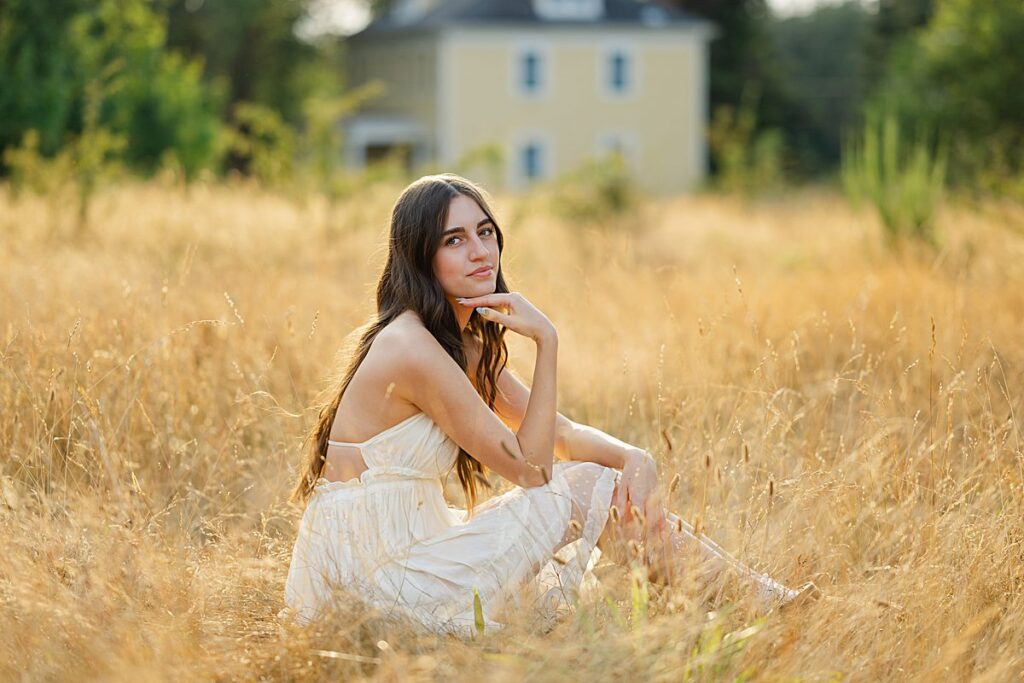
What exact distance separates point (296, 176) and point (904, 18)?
31.5m

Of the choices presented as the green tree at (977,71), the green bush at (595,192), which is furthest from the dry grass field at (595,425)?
the green tree at (977,71)

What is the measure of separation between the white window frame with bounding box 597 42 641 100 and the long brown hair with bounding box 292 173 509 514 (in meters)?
32.9

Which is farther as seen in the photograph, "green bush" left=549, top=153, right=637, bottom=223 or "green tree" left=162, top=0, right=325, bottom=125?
"green tree" left=162, top=0, right=325, bottom=125

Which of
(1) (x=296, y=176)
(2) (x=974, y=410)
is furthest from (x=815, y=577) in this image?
(1) (x=296, y=176)

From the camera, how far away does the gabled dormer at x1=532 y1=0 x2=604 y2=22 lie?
115 ft

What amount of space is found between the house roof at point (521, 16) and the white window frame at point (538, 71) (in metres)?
0.66

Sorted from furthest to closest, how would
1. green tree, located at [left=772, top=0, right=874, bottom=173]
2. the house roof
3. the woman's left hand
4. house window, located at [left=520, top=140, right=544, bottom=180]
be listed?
green tree, located at [left=772, top=0, right=874, bottom=173]
house window, located at [left=520, top=140, right=544, bottom=180]
the house roof
the woman's left hand

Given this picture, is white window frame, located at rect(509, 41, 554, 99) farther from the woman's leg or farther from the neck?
the woman's leg

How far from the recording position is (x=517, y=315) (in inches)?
135

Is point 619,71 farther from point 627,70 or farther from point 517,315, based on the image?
point 517,315

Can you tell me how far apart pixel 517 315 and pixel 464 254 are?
0.77ft

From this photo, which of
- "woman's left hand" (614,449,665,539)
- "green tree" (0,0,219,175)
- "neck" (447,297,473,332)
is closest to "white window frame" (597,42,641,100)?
"green tree" (0,0,219,175)

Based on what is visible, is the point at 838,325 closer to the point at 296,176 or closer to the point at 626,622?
the point at 626,622

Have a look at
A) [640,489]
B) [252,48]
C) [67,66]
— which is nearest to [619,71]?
[252,48]
